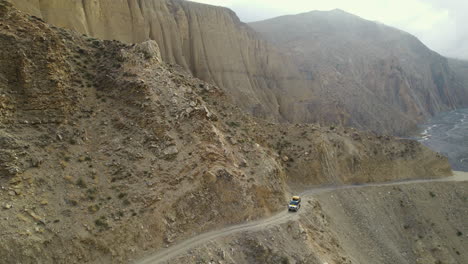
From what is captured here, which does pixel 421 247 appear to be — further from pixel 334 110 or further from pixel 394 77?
pixel 394 77

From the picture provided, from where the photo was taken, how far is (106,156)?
22.4 metres

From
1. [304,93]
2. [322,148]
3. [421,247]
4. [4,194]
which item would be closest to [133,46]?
[4,194]

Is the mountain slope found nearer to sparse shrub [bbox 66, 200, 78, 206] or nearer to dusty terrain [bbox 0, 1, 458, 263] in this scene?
dusty terrain [bbox 0, 1, 458, 263]

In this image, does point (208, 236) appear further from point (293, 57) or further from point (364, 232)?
point (293, 57)

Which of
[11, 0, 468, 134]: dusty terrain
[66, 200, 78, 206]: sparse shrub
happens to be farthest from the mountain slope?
[66, 200, 78, 206]: sparse shrub

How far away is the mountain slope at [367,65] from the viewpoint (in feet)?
279

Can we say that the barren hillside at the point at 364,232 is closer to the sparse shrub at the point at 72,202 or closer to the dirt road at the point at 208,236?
the dirt road at the point at 208,236

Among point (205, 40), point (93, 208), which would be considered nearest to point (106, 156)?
point (93, 208)

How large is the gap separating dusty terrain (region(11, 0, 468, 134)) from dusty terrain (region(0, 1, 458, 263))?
9.12 meters

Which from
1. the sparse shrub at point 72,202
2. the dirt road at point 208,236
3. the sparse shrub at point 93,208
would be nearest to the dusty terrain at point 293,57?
the sparse shrub at point 72,202

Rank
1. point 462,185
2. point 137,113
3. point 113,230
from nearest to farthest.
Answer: point 113,230, point 137,113, point 462,185

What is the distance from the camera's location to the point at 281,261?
21672 mm

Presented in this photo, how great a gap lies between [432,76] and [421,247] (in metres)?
119

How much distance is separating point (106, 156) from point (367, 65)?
9250cm
